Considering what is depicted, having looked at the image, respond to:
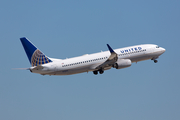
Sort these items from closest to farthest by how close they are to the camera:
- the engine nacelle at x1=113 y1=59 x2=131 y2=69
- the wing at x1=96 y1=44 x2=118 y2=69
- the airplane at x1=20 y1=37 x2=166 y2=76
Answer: the airplane at x1=20 y1=37 x2=166 y2=76
the wing at x1=96 y1=44 x2=118 y2=69
the engine nacelle at x1=113 y1=59 x2=131 y2=69

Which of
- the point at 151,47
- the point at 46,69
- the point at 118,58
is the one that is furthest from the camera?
the point at 151,47

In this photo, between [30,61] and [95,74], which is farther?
[95,74]

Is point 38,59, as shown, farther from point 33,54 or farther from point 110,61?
point 110,61

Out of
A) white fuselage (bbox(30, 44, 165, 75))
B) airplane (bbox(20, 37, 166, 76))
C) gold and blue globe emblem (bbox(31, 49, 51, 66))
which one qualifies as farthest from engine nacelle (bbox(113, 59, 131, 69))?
gold and blue globe emblem (bbox(31, 49, 51, 66))

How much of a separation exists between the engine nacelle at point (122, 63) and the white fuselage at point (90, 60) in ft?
4.90

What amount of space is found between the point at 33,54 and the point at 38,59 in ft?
4.65

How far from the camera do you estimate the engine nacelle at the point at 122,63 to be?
72125mm

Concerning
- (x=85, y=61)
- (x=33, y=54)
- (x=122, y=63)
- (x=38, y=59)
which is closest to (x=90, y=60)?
(x=85, y=61)

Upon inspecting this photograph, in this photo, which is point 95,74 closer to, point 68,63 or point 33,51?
point 68,63

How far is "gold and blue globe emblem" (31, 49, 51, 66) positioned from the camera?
2675 inches

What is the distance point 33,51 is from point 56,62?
5.12 metres

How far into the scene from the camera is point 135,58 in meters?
75.9

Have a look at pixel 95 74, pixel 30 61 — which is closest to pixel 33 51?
pixel 30 61

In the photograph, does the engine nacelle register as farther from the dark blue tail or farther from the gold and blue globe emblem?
the dark blue tail
